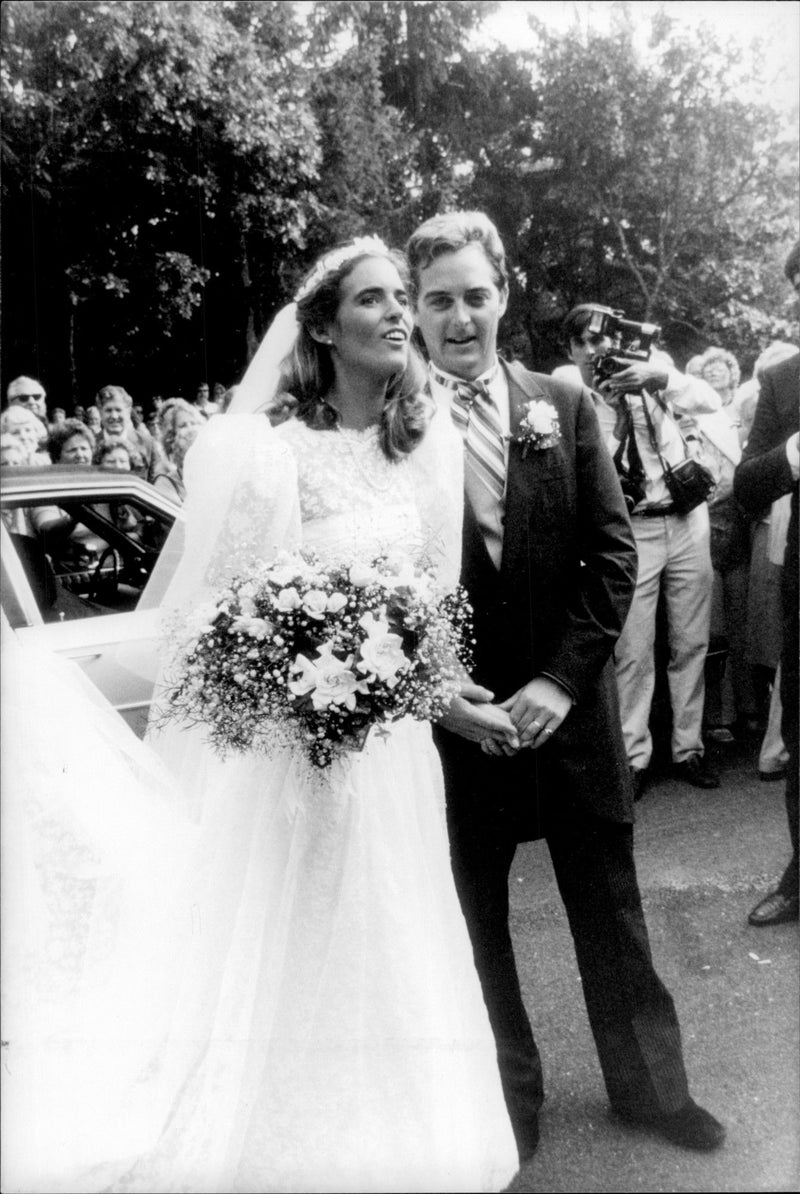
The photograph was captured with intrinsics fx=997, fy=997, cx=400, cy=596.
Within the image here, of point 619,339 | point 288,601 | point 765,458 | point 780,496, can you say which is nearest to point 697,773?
point 780,496

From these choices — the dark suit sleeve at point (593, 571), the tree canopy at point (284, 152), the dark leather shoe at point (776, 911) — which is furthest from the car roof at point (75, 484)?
the dark leather shoe at point (776, 911)

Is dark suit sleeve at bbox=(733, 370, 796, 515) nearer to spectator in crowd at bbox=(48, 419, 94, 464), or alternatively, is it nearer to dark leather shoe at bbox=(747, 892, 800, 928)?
dark leather shoe at bbox=(747, 892, 800, 928)

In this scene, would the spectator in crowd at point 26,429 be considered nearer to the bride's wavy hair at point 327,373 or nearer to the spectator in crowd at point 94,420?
the spectator in crowd at point 94,420

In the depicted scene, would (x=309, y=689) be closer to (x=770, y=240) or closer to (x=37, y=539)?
(x=37, y=539)

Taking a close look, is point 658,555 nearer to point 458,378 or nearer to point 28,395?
point 458,378

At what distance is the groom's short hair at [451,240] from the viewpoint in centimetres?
248

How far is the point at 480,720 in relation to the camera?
2385 millimetres

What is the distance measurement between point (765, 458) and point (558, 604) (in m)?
1.27

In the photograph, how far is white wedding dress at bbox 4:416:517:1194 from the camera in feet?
7.29

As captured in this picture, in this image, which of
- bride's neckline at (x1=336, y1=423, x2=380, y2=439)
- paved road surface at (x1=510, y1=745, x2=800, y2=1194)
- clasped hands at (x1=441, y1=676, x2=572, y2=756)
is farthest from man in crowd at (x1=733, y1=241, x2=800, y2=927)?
bride's neckline at (x1=336, y1=423, x2=380, y2=439)

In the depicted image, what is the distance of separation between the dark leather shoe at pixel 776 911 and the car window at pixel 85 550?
2.36m

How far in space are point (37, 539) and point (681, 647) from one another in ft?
10.1

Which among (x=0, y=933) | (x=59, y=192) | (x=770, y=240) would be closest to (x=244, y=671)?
(x=0, y=933)

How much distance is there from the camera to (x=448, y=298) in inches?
98.3
